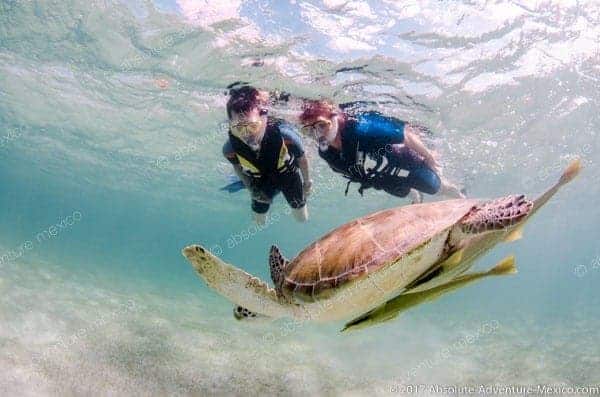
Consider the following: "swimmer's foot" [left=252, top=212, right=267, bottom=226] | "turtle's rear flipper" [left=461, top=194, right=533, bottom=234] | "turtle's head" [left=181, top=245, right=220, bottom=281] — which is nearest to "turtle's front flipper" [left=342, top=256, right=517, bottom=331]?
"turtle's rear flipper" [left=461, top=194, right=533, bottom=234]

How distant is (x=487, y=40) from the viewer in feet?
37.8

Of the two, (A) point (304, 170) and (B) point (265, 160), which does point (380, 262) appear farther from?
(A) point (304, 170)

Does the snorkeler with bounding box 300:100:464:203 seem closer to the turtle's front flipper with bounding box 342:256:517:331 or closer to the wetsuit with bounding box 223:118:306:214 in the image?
the wetsuit with bounding box 223:118:306:214

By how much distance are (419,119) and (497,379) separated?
9.74 metres

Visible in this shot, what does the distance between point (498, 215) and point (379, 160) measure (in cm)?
760

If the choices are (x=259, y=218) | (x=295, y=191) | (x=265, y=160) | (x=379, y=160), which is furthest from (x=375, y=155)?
(x=259, y=218)

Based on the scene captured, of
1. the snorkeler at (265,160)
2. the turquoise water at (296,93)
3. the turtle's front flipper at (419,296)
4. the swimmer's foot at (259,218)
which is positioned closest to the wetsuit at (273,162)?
the snorkeler at (265,160)

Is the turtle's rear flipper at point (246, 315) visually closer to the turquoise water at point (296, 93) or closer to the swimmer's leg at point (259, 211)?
the turquoise water at point (296, 93)

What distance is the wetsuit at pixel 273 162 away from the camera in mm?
8922

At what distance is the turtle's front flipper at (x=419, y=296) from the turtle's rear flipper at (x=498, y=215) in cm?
21

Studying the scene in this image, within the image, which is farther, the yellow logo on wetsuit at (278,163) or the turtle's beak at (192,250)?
the yellow logo on wetsuit at (278,163)

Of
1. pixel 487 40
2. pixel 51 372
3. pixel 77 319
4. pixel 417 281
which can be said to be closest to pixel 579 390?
pixel 487 40

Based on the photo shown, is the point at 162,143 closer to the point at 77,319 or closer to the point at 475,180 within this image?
the point at 77,319

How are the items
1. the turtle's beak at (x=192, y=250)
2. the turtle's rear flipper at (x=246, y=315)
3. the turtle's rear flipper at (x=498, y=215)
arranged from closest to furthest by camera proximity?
1. the turtle's rear flipper at (x=498, y=215)
2. the turtle's beak at (x=192, y=250)
3. the turtle's rear flipper at (x=246, y=315)
